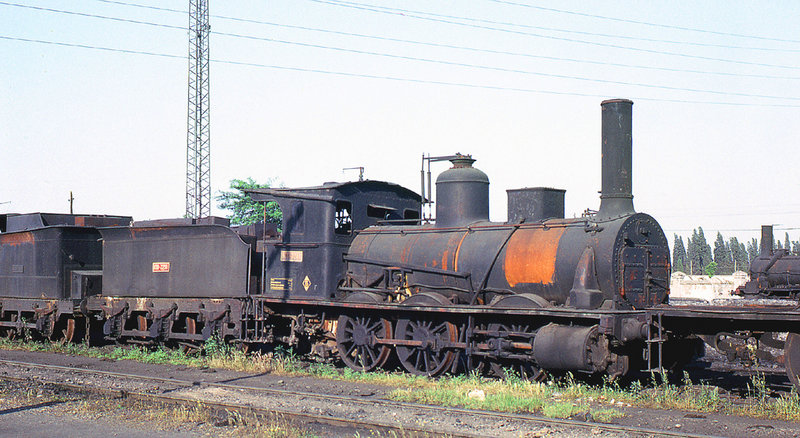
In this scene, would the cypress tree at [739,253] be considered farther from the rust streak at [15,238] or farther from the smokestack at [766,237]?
the rust streak at [15,238]

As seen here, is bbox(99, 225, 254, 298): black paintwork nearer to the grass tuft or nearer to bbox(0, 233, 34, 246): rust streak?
the grass tuft

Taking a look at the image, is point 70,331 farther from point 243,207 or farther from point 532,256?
point 243,207

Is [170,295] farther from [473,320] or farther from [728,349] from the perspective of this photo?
[728,349]

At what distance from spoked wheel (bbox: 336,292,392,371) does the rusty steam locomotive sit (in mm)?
34

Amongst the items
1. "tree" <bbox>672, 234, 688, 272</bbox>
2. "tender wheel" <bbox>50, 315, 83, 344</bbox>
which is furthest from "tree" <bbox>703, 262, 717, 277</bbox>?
"tender wheel" <bbox>50, 315, 83, 344</bbox>

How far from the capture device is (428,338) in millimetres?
12227

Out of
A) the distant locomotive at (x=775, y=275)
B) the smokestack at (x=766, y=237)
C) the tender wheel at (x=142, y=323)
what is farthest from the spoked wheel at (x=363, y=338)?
the smokestack at (x=766, y=237)

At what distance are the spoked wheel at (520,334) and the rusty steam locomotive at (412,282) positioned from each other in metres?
0.03

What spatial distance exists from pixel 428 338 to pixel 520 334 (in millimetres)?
1745

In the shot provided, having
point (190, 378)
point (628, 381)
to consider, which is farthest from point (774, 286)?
point (190, 378)

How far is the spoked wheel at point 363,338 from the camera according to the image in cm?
1288

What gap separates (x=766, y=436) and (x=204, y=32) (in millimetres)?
34055

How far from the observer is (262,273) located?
14531 mm

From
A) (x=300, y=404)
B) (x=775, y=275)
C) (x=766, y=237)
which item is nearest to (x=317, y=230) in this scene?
(x=300, y=404)
